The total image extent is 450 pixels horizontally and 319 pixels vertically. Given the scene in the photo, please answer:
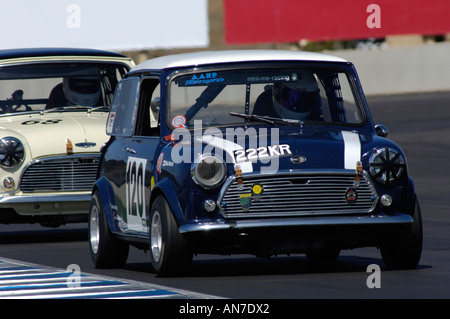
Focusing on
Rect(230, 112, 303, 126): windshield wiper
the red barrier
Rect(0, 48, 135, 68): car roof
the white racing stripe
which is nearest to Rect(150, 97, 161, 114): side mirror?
Rect(230, 112, 303, 126): windshield wiper

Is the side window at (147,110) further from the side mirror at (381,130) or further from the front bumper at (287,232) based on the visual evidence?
the side mirror at (381,130)

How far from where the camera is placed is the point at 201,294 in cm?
842

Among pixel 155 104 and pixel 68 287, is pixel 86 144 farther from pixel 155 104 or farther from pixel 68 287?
pixel 68 287

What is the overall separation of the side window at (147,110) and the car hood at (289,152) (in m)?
1.12

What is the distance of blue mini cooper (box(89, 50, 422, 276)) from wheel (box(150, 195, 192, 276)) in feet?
0.03

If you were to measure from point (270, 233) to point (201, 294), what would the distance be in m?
0.93

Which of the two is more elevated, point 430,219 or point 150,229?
point 150,229

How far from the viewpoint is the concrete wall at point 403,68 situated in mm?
37250

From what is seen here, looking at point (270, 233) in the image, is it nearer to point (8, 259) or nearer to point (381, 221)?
point (381, 221)

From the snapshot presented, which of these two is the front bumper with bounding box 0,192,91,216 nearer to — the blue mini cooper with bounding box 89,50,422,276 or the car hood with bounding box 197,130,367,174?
the blue mini cooper with bounding box 89,50,422,276

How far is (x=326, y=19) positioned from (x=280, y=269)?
33.3m
